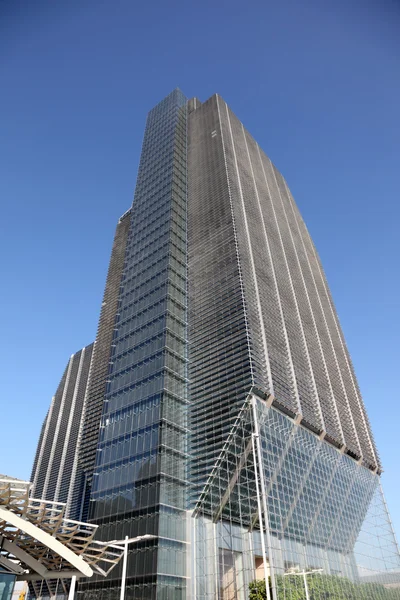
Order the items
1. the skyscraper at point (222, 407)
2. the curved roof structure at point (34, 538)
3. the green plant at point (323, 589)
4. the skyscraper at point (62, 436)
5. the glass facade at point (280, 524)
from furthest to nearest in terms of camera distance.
A: the skyscraper at point (62, 436) → the skyscraper at point (222, 407) → the glass facade at point (280, 524) → the green plant at point (323, 589) → the curved roof structure at point (34, 538)

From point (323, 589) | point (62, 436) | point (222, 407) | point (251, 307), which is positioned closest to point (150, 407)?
point (222, 407)

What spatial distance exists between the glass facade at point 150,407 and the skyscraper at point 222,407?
233 mm

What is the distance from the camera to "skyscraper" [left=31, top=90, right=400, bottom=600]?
49.3 meters

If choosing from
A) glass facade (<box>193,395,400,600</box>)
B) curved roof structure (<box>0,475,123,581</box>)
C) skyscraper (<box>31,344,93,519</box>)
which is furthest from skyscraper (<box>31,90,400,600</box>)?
skyscraper (<box>31,344,93,519</box>)

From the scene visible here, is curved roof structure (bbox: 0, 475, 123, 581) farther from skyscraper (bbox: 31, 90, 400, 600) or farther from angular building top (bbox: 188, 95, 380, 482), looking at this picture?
angular building top (bbox: 188, 95, 380, 482)

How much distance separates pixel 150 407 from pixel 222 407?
9.20m

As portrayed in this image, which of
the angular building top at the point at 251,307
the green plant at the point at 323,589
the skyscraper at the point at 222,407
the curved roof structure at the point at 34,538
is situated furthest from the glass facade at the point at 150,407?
the curved roof structure at the point at 34,538

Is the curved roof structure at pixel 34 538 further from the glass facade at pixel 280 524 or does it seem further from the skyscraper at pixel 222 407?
the glass facade at pixel 280 524

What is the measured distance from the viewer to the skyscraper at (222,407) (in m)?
49.3

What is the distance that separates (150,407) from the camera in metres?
58.6

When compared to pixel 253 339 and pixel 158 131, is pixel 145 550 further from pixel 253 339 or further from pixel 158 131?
pixel 158 131

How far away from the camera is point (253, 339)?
60.4 metres

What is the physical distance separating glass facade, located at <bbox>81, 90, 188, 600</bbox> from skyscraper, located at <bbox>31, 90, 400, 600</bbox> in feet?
0.77

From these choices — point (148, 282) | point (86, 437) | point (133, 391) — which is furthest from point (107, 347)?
point (133, 391)
